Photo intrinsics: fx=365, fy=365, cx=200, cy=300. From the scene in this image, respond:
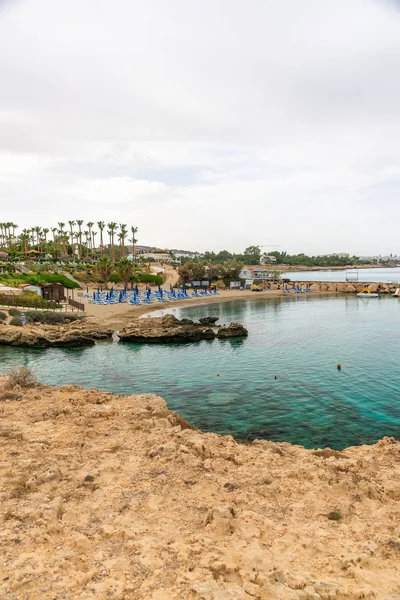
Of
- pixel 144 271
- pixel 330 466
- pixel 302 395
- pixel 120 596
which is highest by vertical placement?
pixel 144 271

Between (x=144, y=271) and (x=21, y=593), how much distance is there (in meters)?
101

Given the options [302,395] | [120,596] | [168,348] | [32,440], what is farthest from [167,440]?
[168,348]

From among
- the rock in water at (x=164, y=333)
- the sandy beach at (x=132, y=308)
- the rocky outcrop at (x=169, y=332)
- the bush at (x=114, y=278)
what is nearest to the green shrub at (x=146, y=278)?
the bush at (x=114, y=278)

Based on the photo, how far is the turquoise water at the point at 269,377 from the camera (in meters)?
16.4

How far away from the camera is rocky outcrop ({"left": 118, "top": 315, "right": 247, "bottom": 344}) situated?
119 feet

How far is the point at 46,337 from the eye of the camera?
108ft

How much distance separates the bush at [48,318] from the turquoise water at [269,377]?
8674 millimetres

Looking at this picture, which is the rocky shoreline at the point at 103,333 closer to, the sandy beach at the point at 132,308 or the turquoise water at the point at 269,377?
the turquoise water at the point at 269,377

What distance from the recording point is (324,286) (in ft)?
336

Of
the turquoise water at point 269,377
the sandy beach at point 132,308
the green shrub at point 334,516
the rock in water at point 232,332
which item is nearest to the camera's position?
the green shrub at point 334,516

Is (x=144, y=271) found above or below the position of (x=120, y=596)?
above

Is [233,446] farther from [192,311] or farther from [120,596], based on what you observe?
[192,311]

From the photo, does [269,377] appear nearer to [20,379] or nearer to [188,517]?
[20,379]

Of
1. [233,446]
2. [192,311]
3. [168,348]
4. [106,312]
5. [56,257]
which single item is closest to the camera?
[233,446]
